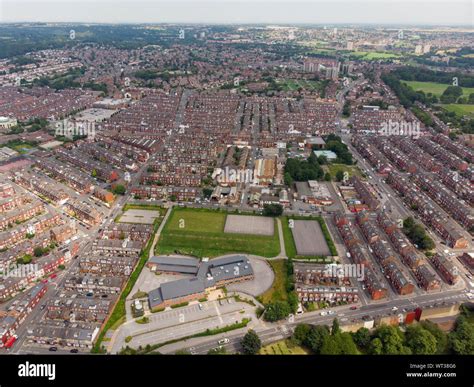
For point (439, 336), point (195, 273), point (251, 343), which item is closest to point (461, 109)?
point (439, 336)

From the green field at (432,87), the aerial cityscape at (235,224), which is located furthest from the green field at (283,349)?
the green field at (432,87)

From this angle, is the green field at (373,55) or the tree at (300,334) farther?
the green field at (373,55)

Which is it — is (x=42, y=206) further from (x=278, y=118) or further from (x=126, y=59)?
(x=126, y=59)

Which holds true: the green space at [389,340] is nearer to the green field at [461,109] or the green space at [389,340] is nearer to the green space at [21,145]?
the green space at [21,145]

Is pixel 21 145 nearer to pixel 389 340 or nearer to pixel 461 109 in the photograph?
pixel 389 340

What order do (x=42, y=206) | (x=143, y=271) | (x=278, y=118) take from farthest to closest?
(x=278, y=118) → (x=42, y=206) → (x=143, y=271)

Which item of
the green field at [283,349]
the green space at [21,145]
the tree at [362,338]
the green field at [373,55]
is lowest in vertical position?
the green field at [283,349]

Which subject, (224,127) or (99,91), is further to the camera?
(99,91)
